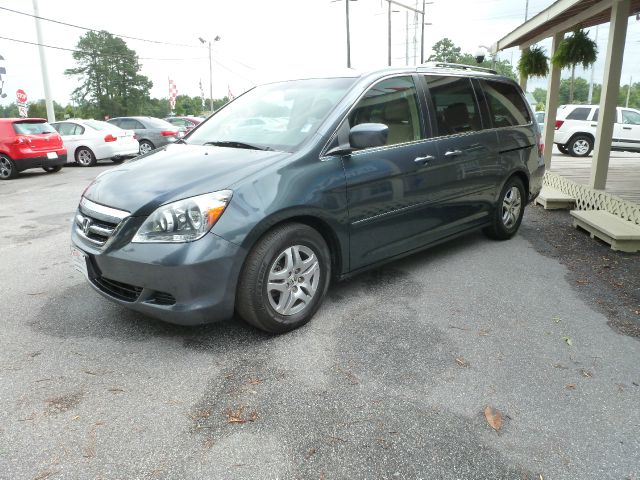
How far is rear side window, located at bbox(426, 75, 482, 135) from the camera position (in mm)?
4406

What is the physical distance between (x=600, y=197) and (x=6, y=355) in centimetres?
685

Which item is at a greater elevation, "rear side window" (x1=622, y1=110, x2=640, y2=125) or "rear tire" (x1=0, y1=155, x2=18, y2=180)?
"rear side window" (x1=622, y1=110, x2=640, y2=125)

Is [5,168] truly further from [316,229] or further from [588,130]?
[588,130]

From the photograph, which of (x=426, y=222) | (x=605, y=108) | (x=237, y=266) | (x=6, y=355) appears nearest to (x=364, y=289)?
(x=426, y=222)

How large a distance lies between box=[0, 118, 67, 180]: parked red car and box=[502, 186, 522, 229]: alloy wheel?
11.3m

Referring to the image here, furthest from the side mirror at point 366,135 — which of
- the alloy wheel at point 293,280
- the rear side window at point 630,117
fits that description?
the rear side window at point 630,117

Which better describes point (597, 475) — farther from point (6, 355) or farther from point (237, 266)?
point (6, 355)

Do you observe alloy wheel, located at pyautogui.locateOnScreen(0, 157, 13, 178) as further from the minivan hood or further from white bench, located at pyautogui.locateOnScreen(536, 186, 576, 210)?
white bench, located at pyautogui.locateOnScreen(536, 186, 576, 210)

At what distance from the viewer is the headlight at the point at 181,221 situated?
2.89m

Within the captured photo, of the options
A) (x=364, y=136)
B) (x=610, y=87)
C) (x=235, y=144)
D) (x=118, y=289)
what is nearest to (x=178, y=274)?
(x=118, y=289)

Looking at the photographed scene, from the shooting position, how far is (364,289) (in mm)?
4188

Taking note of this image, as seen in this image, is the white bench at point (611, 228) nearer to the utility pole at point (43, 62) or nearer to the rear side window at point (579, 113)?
the rear side window at point (579, 113)

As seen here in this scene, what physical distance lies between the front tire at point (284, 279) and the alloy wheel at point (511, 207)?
2.80 meters

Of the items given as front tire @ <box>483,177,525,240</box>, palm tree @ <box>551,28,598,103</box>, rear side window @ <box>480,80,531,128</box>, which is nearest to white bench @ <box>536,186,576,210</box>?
front tire @ <box>483,177,525,240</box>
